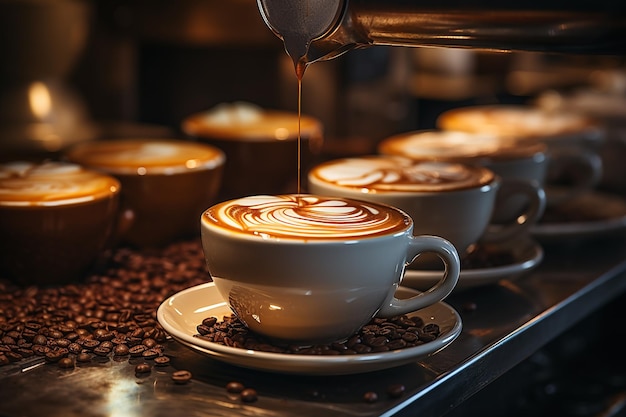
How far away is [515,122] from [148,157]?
0.79m

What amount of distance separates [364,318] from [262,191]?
695 mm

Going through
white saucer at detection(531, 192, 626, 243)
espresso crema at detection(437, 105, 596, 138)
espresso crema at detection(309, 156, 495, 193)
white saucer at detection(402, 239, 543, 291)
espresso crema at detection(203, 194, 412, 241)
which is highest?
espresso crema at detection(203, 194, 412, 241)

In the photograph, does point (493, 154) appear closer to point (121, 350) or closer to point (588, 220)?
point (588, 220)

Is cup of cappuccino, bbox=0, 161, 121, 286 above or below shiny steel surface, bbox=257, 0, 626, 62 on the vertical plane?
below

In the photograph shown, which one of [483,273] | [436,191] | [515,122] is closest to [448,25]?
[436,191]

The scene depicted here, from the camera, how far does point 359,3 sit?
41.3 inches

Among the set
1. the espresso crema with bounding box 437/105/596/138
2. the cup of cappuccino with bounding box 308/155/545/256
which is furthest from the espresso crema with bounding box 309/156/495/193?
the espresso crema with bounding box 437/105/596/138

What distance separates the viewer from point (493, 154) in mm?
1438

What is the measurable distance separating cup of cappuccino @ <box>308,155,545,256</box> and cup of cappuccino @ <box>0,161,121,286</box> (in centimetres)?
28

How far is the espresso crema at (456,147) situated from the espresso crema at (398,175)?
0.08m

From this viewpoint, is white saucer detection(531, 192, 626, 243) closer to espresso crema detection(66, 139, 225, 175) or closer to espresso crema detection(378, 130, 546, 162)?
espresso crema detection(378, 130, 546, 162)

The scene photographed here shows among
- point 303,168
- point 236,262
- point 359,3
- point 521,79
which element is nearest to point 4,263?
point 236,262

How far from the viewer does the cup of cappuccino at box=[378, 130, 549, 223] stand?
4.65 ft

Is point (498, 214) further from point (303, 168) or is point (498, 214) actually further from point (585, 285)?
point (303, 168)
